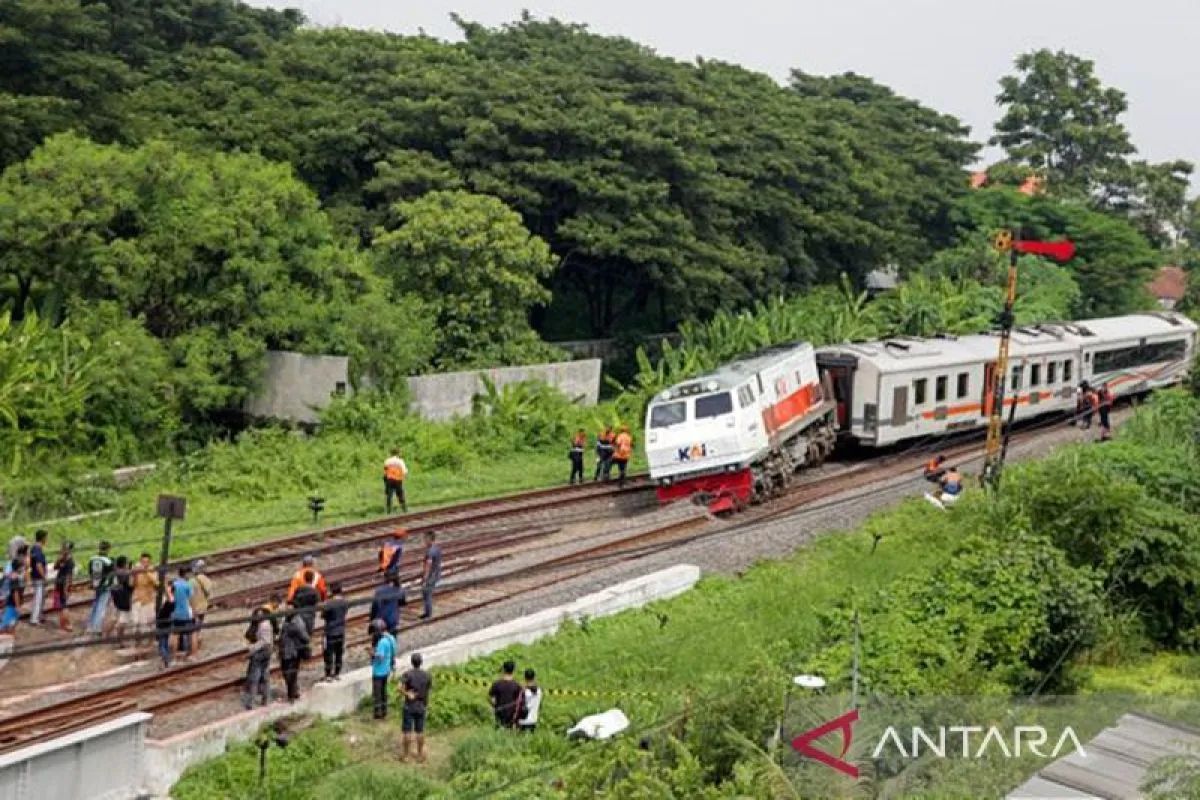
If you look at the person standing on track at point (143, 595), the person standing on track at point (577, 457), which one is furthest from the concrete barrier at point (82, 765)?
the person standing on track at point (577, 457)

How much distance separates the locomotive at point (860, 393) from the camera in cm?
2498

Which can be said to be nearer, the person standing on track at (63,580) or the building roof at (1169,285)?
the person standing on track at (63,580)

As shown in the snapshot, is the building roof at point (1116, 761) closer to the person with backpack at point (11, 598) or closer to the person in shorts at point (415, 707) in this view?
the person in shorts at point (415, 707)

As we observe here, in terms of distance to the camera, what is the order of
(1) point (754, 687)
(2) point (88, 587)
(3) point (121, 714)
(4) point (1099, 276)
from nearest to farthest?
(1) point (754, 687) < (3) point (121, 714) < (2) point (88, 587) < (4) point (1099, 276)

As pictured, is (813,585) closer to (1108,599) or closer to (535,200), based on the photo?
(1108,599)

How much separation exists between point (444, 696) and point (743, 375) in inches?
455

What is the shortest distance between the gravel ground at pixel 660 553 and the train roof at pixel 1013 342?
2.62 metres

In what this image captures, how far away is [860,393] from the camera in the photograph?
29.6 meters

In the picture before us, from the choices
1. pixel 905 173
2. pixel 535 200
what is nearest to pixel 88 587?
pixel 535 200

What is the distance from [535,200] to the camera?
37.0 m

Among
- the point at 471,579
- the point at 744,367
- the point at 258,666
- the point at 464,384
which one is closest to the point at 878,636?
the point at 471,579

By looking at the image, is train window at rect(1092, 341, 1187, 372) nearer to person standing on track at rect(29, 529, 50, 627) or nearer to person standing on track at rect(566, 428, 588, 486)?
person standing on track at rect(566, 428, 588, 486)

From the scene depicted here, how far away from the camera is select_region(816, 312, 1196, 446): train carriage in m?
29.6

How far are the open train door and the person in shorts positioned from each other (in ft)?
56.2
